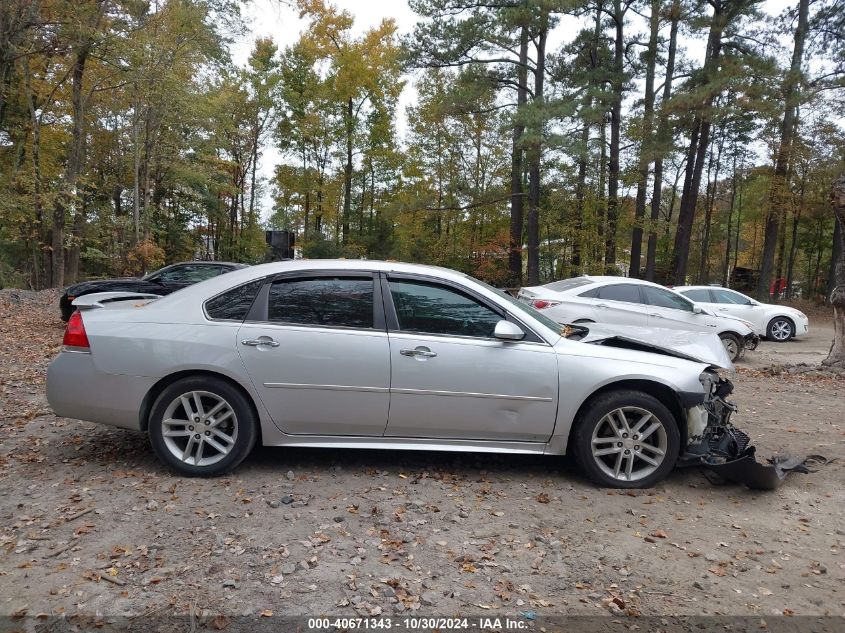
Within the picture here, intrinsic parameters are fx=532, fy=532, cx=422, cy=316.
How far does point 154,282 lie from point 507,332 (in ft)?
32.4

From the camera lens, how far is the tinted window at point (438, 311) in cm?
383

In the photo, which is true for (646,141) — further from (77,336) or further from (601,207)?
(77,336)

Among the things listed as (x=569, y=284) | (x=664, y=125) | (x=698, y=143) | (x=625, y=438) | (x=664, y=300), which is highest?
(x=698, y=143)

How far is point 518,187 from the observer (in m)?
23.2

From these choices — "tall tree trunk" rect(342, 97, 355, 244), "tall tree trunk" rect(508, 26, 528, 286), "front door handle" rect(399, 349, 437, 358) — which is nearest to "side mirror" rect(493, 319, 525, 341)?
"front door handle" rect(399, 349, 437, 358)

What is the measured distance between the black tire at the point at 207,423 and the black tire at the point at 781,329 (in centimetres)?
1414

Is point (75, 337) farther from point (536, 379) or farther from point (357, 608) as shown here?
point (536, 379)

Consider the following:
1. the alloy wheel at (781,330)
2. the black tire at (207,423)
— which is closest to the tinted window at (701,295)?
the alloy wheel at (781,330)

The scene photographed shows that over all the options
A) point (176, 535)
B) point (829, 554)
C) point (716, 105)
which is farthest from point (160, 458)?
point (716, 105)

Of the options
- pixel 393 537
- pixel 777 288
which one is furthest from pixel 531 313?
pixel 777 288

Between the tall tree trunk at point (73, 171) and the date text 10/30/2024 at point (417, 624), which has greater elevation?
the tall tree trunk at point (73, 171)

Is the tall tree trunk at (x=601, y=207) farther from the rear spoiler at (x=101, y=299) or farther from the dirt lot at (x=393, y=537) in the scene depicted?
the rear spoiler at (x=101, y=299)

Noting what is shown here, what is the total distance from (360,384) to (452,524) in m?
1.11

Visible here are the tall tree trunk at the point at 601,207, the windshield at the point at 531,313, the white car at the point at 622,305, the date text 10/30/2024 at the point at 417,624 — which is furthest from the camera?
the tall tree trunk at the point at 601,207
